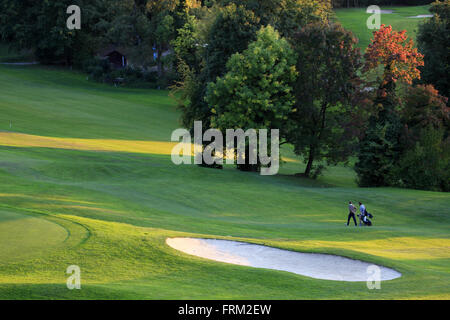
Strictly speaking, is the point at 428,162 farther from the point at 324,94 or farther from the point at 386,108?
the point at 324,94

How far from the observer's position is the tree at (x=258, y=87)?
149ft

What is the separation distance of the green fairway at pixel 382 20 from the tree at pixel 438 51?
40.4 m

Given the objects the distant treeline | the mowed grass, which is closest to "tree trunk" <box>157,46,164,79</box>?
the mowed grass

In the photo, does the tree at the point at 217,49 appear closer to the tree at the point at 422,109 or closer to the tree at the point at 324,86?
the tree at the point at 324,86

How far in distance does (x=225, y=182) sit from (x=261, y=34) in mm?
13149

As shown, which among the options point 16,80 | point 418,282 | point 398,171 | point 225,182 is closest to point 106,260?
point 418,282

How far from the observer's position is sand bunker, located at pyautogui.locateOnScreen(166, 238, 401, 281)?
17.7 m

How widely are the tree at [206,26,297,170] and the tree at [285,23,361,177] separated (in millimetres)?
1167

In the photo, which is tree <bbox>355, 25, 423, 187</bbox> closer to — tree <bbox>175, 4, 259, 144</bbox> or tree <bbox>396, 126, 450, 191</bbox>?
tree <bbox>396, 126, 450, 191</bbox>

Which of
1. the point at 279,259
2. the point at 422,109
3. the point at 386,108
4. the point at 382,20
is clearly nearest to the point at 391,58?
the point at 386,108

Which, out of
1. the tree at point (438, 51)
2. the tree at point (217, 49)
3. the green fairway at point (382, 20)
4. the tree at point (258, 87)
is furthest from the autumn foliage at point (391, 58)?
the green fairway at point (382, 20)

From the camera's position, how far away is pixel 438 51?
2518 inches

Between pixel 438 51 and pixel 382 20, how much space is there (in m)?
57.2

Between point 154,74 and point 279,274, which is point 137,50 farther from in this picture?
point 279,274
